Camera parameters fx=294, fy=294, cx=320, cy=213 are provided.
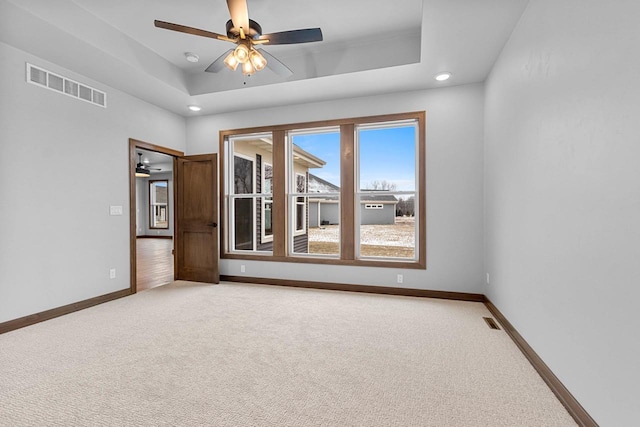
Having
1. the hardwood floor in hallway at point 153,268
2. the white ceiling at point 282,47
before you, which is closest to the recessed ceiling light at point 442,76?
the white ceiling at point 282,47

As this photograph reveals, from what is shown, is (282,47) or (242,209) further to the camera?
(242,209)

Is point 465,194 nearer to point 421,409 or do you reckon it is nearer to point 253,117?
point 421,409

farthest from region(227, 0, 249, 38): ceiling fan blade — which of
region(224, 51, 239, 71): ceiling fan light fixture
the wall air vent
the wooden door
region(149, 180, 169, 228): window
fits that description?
region(149, 180, 169, 228): window

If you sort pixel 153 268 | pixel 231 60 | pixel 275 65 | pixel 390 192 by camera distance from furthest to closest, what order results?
1. pixel 153 268
2. pixel 390 192
3. pixel 275 65
4. pixel 231 60

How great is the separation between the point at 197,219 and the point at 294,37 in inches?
143

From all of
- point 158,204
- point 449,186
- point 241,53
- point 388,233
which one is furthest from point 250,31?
Result: point 158,204

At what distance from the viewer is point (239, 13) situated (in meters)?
2.30

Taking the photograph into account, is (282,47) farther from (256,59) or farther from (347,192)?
(347,192)

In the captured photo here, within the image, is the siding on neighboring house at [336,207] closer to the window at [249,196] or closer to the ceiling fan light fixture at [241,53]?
the window at [249,196]

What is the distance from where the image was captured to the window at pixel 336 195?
436 cm

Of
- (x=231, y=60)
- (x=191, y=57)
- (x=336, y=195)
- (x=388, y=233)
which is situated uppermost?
(x=191, y=57)

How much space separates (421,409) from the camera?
179cm

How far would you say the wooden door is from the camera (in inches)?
198

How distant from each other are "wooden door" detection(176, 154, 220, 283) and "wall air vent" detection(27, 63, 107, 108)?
155 cm
